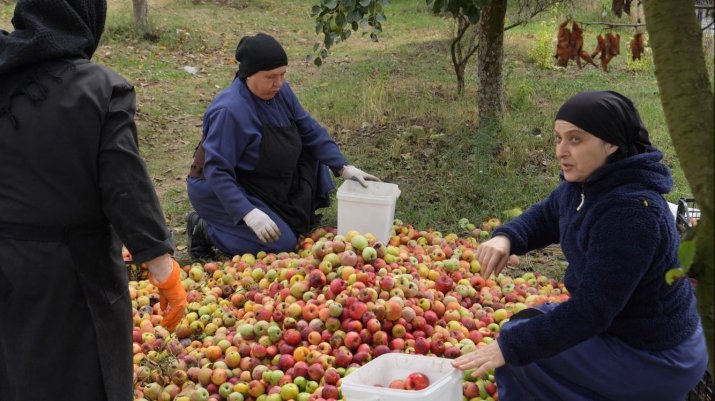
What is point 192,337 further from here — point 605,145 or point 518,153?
point 518,153

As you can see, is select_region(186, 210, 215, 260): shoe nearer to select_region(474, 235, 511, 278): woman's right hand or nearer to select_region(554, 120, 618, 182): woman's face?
select_region(474, 235, 511, 278): woman's right hand

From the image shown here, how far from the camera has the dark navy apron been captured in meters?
4.82

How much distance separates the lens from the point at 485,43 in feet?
22.0

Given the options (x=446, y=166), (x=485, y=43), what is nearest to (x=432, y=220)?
(x=446, y=166)

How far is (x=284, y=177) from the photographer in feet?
16.3

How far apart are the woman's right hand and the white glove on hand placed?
1.75 metres

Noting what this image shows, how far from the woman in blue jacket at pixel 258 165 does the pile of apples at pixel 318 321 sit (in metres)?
0.43

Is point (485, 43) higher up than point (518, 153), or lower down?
higher up

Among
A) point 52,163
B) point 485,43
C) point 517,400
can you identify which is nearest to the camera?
point 52,163

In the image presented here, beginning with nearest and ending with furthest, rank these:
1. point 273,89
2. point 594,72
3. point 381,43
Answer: point 273,89 → point 594,72 → point 381,43

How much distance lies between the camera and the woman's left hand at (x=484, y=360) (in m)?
2.56

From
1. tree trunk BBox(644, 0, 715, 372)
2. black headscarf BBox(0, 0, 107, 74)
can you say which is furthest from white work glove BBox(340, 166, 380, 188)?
tree trunk BBox(644, 0, 715, 372)

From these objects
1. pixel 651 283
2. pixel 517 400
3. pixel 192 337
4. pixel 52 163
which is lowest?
pixel 192 337

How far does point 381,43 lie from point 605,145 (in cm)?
1098
